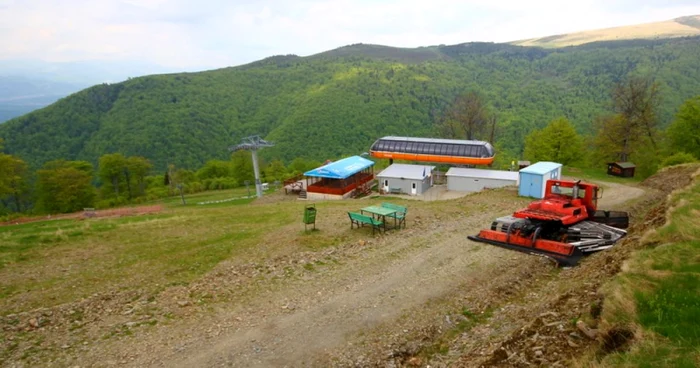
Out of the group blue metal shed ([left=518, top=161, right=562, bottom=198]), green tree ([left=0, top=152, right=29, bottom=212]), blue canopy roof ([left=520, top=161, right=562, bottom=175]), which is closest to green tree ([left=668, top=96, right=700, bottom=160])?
blue canopy roof ([left=520, top=161, right=562, bottom=175])

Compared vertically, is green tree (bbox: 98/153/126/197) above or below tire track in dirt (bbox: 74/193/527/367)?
below

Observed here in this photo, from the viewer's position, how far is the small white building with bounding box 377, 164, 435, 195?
35.3m

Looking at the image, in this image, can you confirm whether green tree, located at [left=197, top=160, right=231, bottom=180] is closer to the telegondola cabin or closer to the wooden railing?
the telegondola cabin

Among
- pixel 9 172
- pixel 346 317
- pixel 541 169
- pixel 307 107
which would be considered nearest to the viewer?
pixel 346 317

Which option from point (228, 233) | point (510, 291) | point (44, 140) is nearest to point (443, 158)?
point (228, 233)

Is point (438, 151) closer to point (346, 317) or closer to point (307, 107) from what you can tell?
point (346, 317)

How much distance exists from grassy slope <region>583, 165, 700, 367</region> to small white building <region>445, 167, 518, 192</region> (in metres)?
23.9

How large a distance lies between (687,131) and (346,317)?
51595 mm

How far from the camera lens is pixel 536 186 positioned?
27469 mm

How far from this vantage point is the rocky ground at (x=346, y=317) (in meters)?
8.50

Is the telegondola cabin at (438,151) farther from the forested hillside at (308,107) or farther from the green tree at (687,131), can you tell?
the forested hillside at (308,107)

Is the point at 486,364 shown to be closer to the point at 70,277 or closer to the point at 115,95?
the point at 70,277

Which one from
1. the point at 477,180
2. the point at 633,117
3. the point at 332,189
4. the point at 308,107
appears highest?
the point at 308,107

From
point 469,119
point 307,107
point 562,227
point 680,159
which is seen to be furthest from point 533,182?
point 307,107
